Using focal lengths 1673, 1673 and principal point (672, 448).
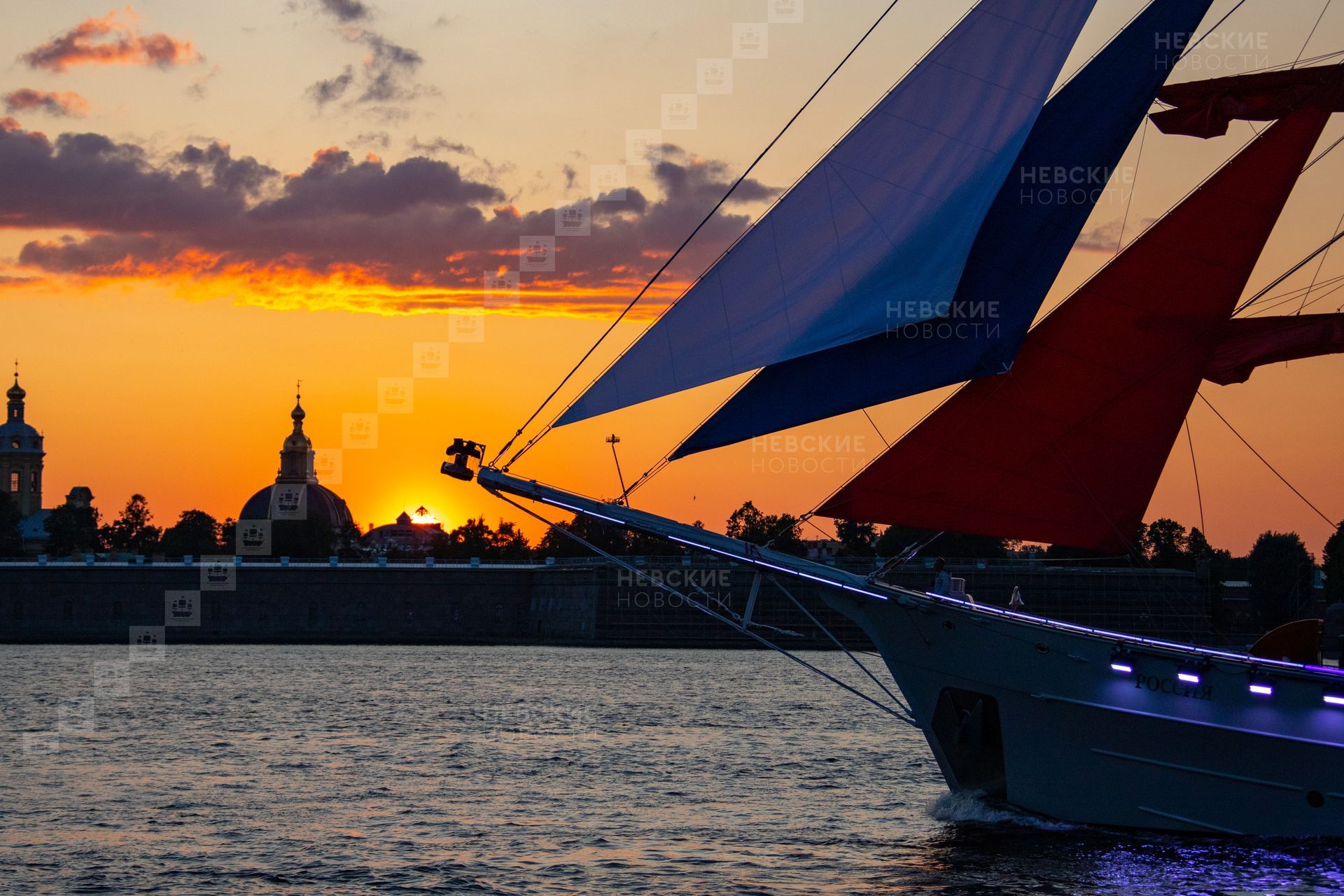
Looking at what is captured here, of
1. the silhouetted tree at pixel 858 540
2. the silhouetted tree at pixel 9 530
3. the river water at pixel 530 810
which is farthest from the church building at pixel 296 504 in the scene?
the river water at pixel 530 810

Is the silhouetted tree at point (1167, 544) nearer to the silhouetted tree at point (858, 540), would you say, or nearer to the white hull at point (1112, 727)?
the silhouetted tree at point (858, 540)

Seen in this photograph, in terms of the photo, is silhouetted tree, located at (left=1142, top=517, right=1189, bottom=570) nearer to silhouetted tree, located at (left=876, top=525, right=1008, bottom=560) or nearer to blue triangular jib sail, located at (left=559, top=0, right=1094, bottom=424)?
silhouetted tree, located at (left=876, top=525, right=1008, bottom=560)

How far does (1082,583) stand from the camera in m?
82.7

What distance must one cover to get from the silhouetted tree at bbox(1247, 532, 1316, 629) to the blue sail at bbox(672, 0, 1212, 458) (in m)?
72.6

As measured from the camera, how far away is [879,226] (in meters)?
19.3

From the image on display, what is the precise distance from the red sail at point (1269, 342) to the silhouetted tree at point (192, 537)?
12443cm

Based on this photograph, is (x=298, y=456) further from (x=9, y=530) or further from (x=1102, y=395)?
(x=1102, y=395)

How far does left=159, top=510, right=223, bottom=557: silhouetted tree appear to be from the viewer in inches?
5600

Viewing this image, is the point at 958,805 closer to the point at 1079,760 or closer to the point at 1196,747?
the point at 1079,760

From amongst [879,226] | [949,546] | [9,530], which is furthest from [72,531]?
Answer: [879,226]

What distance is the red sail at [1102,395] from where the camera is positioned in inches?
804

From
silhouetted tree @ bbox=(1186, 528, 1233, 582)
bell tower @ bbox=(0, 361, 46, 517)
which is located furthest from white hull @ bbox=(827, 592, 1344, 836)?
bell tower @ bbox=(0, 361, 46, 517)

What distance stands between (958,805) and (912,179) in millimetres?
8293

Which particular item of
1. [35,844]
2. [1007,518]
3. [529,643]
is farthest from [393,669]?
[1007,518]
